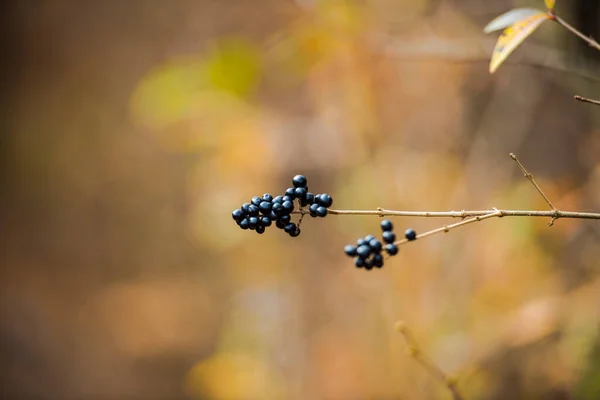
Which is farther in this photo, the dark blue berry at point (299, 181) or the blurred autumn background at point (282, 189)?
the blurred autumn background at point (282, 189)

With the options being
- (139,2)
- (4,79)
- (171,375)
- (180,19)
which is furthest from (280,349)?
(4,79)

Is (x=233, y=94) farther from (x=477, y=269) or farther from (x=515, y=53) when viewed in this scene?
(x=477, y=269)

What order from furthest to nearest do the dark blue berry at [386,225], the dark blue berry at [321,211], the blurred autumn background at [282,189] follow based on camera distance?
the blurred autumn background at [282,189]
the dark blue berry at [386,225]
the dark blue berry at [321,211]

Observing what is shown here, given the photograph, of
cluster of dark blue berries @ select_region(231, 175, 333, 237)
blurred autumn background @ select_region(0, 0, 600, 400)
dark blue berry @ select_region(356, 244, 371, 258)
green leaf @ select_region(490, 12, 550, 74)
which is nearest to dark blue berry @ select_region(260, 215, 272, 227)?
cluster of dark blue berries @ select_region(231, 175, 333, 237)

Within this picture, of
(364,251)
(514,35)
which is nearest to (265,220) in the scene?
(364,251)

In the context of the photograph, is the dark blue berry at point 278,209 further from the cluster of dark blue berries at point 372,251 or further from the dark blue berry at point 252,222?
the cluster of dark blue berries at point 372,251

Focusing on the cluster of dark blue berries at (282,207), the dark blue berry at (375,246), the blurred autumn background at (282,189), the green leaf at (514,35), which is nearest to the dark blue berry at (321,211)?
the cluster of dark blue berries at (282,207)
